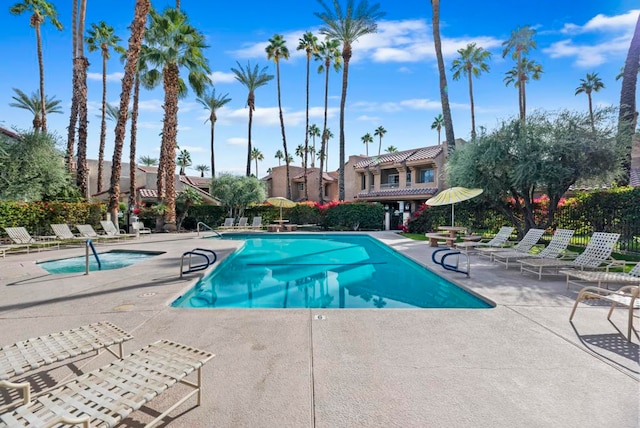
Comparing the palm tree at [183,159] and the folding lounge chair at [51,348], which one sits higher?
the palm tree at [183,159]

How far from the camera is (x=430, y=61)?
22047 mm

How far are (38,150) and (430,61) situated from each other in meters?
22.8

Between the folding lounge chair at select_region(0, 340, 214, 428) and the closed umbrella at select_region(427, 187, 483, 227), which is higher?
the closed umbrella at select_region(427, 187, 483, 227)

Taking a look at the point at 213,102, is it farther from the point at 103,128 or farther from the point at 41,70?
the point at 41,70

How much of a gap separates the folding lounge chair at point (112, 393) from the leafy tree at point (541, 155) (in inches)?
535

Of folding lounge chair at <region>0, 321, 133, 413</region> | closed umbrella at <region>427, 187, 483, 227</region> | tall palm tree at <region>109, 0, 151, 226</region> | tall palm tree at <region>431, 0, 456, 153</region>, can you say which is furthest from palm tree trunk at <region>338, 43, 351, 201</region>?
folding lounge chair at <region>0, 321, 133, 413</region>

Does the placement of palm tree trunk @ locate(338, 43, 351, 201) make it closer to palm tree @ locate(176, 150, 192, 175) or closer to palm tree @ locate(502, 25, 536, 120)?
palm tree @ locate(502, 25, 536, 120)

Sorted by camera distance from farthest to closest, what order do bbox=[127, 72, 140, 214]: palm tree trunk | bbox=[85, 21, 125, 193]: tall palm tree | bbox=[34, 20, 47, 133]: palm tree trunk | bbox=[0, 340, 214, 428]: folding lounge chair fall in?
bbox=[85, 21, 125, 193]: tall palm tree → bbox=[34, 20, 47, 133]: palm tree trunk → bbox=[127, 72, 140, 214]: palm tree trunk → bbox=[0, 340, 214, 428]: folding lounge chair

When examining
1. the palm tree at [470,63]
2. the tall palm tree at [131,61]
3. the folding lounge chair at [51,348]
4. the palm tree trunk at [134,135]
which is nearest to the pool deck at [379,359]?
the folding lounge chair at [51,348]

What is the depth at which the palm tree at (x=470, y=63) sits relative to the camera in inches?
1455

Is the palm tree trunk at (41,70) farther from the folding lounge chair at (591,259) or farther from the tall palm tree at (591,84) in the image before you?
the tall palm tree at (591,84)

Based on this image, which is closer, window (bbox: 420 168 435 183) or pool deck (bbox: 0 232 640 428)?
pool deck (bbox: 0 232 640 428)

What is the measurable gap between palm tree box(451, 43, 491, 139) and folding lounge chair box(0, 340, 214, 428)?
4069 centimetres

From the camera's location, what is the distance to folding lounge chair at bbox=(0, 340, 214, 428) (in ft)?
6.68
